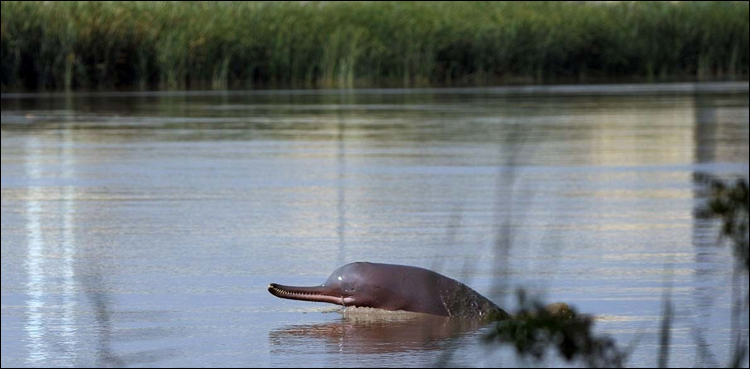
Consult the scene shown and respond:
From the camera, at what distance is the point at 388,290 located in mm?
5207

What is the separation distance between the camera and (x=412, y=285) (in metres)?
5.18

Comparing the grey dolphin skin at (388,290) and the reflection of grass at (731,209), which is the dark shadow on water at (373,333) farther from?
the reflection of grass at (731,209)

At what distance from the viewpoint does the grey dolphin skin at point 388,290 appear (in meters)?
5.12

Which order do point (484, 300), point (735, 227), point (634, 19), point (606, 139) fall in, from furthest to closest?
point (634, 19) < point (606, 139) < point (484, 300) < point (735, 227)

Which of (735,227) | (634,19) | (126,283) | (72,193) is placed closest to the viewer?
(735,227)

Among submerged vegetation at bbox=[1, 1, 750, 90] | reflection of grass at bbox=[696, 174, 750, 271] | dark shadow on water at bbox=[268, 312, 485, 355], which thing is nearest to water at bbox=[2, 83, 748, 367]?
dark shadow on water at bbox=[268, 312, 485, 355]

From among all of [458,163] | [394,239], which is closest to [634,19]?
[458,163]

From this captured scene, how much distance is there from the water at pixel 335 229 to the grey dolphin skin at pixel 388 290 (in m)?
0.08

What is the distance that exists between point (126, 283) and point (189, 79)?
21.0 m

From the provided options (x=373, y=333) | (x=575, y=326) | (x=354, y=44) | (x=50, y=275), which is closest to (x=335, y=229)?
(x=50, y=275)

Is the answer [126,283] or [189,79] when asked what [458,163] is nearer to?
[126,283]

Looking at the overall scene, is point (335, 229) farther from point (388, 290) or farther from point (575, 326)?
point (575, 326)

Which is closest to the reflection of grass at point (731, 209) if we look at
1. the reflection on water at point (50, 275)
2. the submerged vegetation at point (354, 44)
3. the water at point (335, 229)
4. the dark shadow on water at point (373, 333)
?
the water at point (335, 229)

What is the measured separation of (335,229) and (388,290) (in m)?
2.39
